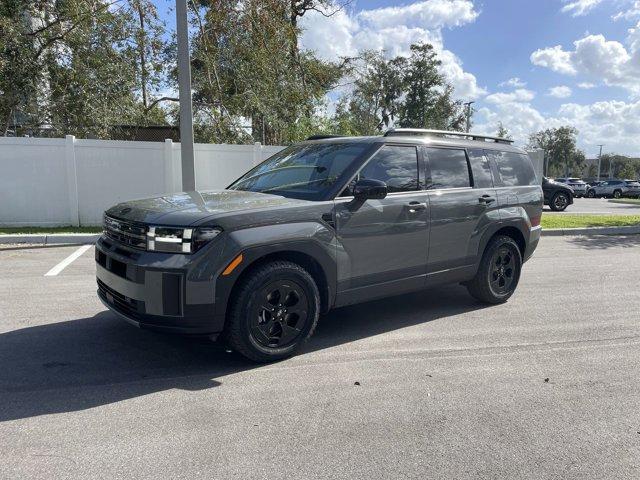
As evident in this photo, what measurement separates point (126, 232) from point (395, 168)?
244 cm

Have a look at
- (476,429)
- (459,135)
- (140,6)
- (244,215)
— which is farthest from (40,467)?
(140,6)

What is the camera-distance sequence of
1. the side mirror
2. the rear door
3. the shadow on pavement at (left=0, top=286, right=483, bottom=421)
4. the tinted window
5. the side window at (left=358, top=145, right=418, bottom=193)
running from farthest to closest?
the tinted window
the rear door
the side window at (left=358, top=145, right=418, bottom=193)
the side mirror
the shadow on pavement at (left=0, top=286, right=483, bottom=421)

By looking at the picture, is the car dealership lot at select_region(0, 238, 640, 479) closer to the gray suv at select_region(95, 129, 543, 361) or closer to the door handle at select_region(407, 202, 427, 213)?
the gray suv at select_region(95, 129, 543, 361)

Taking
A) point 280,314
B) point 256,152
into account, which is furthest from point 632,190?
point 280,314

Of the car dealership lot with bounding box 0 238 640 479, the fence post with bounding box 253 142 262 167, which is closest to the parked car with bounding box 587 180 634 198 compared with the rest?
the fence post with bounding box 253 142 262 167

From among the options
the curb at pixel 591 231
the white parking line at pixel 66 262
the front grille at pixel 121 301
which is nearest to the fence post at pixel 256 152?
the white parking line at pixel 66 262

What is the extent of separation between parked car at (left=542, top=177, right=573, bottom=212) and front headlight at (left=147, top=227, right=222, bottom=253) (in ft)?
60.4

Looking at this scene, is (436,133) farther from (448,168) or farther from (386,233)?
(386,233)

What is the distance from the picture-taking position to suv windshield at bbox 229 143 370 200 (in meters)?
4.45

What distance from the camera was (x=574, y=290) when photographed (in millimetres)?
6770

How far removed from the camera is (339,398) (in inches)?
139

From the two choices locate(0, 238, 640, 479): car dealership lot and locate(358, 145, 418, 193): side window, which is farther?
locate(358, 145, 418, 193): side window

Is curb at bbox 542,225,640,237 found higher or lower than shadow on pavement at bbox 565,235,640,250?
higher

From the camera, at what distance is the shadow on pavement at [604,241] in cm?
1072
